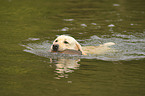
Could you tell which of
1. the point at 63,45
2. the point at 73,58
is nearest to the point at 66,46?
the point at 63,45

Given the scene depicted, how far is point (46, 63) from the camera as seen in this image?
333 inches

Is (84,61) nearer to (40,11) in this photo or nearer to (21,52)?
(21,52)

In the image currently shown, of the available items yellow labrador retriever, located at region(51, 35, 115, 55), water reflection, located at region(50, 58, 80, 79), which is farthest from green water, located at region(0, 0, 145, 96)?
yellow labrador retriever, located at region(51, 35, 115, 55)

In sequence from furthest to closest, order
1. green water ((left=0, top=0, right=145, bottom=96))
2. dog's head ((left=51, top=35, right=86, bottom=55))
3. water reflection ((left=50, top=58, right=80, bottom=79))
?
dog's head ((left=51, top=35, right=86, bottom=55))
water reflection ((left=50, top=58, right=80, bottom=79))
green water ((left=0, top=0, right=145, bottom=96))

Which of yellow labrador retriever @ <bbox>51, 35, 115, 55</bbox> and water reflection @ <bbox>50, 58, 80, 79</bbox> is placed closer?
water reflection @ <bbox>50, 58, 80, 79</bbox>

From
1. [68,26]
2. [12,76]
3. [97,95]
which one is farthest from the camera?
[68,26]

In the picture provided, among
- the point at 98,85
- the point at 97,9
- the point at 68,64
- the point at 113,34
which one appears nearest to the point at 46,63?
the point at 68,64

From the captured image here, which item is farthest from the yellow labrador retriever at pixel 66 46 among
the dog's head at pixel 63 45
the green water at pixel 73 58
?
the green water at pixel 73 58

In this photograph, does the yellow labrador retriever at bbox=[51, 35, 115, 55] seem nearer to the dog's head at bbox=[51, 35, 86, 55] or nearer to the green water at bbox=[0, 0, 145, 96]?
the dog's head at bbox=[51, 35, 86, 55]

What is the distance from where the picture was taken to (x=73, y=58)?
9062 mm

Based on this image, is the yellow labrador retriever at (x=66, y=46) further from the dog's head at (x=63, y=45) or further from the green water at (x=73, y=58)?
the green water at (x=73, y=58)

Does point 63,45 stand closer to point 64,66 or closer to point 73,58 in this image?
point 73,58

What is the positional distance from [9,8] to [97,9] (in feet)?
17.3

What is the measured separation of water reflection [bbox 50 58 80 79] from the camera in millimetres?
7215
